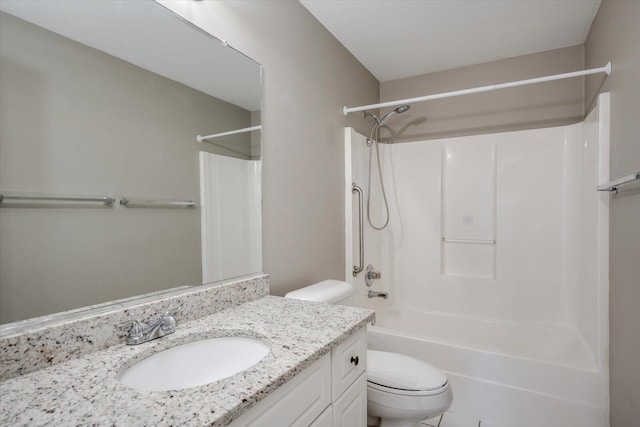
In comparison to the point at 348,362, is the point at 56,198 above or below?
above

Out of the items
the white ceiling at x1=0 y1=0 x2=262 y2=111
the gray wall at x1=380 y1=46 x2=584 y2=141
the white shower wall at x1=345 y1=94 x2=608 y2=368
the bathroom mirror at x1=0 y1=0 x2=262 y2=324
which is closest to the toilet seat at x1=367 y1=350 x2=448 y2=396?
the white shower wall at x1=345 y1=94 x2=608 y2=368

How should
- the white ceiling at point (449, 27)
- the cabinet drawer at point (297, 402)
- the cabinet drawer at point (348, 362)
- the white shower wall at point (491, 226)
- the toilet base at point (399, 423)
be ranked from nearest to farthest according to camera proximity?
the cabinet drawer at point (297, 402) < the cabinet drawer at point (348, 362) < the toilet base at point (399, 423) < the white ceiling at point (449, 27) < the white shower wall at point (491, 226)

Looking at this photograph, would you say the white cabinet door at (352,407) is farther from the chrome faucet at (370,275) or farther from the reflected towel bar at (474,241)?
the reflected towel bar at (474,241)

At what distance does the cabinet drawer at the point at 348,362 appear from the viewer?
101 centimetres

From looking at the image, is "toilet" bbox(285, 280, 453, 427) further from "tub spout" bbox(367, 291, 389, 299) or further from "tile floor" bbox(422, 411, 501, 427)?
"tub spout" bbox(367, 291, 389, 299)

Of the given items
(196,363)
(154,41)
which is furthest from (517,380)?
(154,41)

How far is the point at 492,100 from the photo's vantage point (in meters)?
2.59

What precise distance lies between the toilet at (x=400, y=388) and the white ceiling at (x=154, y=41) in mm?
1039

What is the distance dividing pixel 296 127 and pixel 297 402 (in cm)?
136

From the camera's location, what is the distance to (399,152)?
9.53 ft

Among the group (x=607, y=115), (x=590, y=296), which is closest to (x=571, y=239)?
(x=590, y=296)

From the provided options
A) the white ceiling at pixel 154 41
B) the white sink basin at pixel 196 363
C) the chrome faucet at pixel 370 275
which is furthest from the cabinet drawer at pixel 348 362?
the chrome faucet at pixel 370 275

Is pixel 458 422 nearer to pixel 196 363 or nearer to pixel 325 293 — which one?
pixel 325 293

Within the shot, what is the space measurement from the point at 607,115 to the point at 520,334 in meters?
1.61
